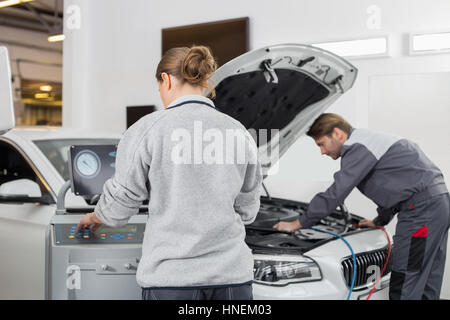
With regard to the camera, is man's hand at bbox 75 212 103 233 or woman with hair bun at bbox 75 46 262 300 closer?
woman with hair bun at bbox 75 46 262 300

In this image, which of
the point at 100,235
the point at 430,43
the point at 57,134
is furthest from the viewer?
the point at 430,43

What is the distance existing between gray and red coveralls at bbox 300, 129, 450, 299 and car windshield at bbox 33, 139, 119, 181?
4.29 feet

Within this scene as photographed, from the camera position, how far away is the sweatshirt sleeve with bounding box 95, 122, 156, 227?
4.22 feet

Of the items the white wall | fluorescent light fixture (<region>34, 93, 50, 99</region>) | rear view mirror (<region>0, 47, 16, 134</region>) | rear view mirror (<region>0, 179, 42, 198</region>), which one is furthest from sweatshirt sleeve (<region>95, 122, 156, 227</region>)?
fluorescent light fixture (<region>34, 93, 50, 99</region>)

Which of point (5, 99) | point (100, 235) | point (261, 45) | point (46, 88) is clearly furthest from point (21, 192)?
point (46, 88)

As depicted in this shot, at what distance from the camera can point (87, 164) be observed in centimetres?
178

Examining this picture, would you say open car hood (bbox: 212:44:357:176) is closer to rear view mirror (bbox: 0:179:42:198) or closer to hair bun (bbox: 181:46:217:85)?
hair bun (bbox: 181:46:217:85)

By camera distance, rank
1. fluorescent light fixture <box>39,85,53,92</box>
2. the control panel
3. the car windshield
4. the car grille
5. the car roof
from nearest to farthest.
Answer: the control panel → the car grille → the car windshield → the car roof → fluorescent light fixture <box>39,85,53,92</box>

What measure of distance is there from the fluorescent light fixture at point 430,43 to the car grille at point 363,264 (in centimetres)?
208

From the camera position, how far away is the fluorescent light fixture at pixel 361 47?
4.00 metres

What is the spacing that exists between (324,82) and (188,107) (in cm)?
136

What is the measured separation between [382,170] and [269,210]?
2.45 ft

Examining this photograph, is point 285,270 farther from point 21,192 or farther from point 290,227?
point 21,192

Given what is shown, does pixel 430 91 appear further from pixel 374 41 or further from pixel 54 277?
pixel 54 277
